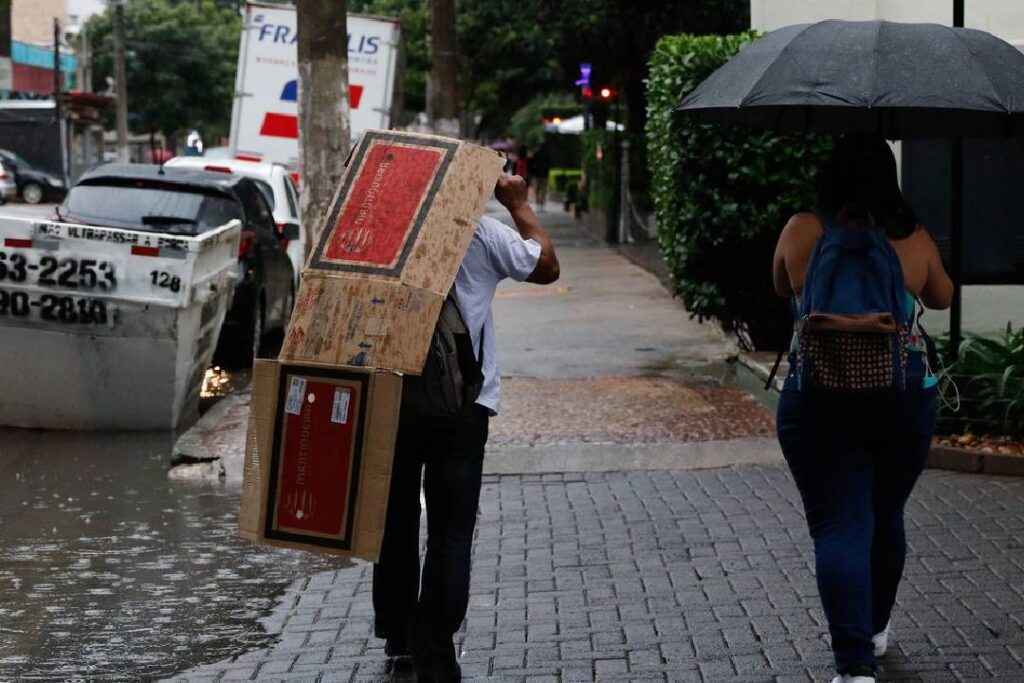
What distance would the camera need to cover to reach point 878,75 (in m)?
5.65

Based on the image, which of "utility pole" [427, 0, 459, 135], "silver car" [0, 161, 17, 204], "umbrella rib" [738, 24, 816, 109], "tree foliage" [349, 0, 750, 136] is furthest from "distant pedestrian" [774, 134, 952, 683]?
"silver car" [0, 161, 17, 204]

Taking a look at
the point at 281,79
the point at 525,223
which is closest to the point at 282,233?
the point at 525,223

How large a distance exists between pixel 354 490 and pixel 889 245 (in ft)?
5.76

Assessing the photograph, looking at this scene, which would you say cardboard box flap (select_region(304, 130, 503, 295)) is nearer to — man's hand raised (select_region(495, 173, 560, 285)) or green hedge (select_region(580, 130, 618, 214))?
man's hand raised (select_region(495, 173, 560, 285))

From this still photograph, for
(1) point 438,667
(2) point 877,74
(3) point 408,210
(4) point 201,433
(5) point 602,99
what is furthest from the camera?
(5) point 602,99

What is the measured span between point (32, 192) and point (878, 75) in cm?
4082

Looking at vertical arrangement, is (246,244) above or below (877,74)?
below

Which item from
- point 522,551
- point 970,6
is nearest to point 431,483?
point 522,551

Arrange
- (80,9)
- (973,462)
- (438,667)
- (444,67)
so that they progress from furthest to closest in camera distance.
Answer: (80,9)
(444,67)
(973,462)
(438,667)

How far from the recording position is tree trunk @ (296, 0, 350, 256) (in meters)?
12.2

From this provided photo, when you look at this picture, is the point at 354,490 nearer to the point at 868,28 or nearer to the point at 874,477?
the point at 874,477

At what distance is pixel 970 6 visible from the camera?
11617 mm

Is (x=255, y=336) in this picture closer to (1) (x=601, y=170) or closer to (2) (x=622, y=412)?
(2) (x=622, y=412)

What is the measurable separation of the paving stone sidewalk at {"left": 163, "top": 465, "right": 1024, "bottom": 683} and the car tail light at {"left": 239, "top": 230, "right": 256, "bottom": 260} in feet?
17.2
